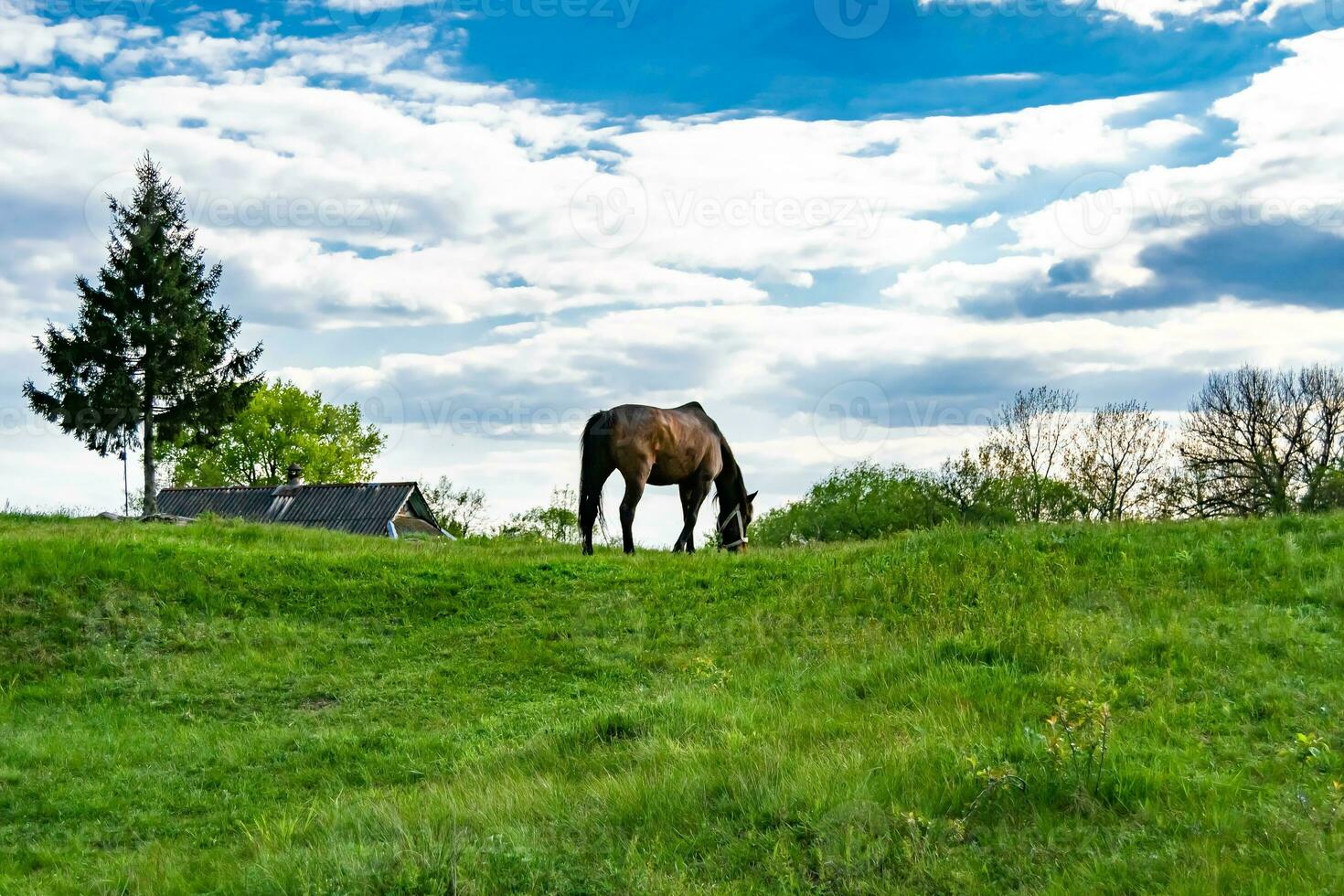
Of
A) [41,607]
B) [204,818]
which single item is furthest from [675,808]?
[41,607]

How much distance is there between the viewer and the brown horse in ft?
58.6

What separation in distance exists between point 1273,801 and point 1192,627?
14.7 feet

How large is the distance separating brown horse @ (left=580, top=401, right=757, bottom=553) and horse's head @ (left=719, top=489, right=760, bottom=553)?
0.7 inches

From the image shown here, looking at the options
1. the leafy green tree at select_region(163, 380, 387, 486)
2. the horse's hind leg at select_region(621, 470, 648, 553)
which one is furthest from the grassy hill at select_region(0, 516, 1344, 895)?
the leafy green tree at select_region(163, 380, 387, 486)

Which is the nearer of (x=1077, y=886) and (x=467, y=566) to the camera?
(x=1077, y=886)

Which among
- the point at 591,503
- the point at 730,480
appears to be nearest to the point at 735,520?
the point at 730,480

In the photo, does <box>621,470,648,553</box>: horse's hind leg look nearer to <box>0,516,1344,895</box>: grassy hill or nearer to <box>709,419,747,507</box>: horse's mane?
<box>0,516,1344,895</box>: grassy hill

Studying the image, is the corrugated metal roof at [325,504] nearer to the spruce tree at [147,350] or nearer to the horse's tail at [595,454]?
the spruce tree at [147,350]

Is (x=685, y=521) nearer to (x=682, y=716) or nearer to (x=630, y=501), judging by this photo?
(x=630, y=501)

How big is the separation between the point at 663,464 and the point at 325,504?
31.9 meters

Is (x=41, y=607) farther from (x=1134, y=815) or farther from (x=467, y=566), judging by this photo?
(x=1134, y=815)

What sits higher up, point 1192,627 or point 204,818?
point 1192,627

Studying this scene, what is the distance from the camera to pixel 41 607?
13742 mm

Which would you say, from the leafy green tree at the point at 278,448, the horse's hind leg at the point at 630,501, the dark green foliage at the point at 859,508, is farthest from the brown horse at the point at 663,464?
the leafy green tree at the point at 278,448
